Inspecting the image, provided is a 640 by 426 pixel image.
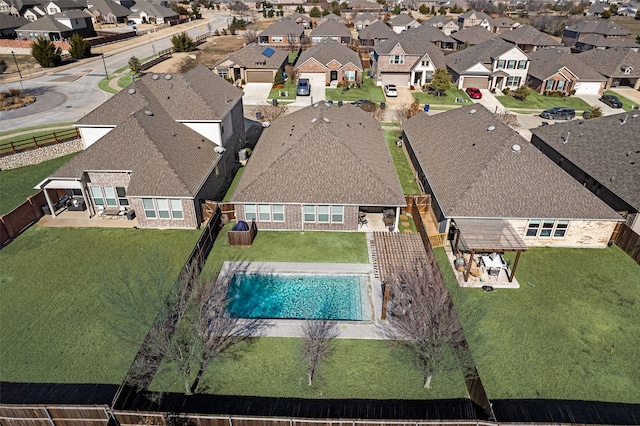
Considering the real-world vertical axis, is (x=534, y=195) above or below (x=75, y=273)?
above

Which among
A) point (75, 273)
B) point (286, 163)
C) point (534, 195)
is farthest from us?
point (286, 163)

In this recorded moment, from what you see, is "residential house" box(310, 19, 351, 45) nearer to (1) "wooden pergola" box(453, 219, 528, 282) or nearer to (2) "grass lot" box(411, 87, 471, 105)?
(2) "grass lot" box(411, 87, 471, 105)

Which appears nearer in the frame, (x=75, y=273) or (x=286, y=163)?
(x=75, y=273)

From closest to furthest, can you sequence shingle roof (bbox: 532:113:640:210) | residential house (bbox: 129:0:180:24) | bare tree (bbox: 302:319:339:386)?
bare tree (bbox: 302:319:339:386), shingle roof (bbox: 532:113:640:210), residential house (bbox: 129:0:180:24)

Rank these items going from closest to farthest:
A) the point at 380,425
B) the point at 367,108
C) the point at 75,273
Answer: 1. the point at 380,425
2. the point at 75,273
3. the point at 367,108

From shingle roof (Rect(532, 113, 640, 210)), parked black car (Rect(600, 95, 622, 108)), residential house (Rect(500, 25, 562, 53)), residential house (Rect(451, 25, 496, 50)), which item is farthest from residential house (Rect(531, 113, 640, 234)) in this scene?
residential house (Rect(451, 25, 496, 50))

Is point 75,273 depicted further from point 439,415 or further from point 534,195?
point 534,195

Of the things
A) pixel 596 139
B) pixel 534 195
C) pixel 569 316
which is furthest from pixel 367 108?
pixel 569 316

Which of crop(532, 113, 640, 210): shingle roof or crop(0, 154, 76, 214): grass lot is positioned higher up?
crop(532, 113, 640, 210): shingle roof
